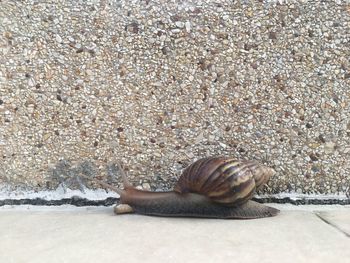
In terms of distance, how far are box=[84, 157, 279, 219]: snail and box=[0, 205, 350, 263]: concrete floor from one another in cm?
5

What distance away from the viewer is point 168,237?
146cm

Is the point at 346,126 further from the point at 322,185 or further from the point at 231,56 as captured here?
the point at 231,56

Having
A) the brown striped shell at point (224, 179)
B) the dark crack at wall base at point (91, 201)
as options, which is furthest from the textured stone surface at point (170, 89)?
the brown striped shell at point (224, 179)

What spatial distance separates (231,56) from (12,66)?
0.85 meters

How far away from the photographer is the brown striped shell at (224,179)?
1712mm

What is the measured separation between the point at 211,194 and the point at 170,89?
1.48 feet

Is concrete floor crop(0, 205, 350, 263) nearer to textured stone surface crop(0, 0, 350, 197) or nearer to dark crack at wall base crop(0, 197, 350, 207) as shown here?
dark crack at wall base crop(0, 197, 350, 207)

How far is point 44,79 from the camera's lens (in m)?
1.92

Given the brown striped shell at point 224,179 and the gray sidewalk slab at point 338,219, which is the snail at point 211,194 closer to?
the brown striped shell at point 224,179

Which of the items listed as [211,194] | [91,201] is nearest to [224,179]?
[211,194]

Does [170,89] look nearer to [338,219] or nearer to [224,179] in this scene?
[224,179]

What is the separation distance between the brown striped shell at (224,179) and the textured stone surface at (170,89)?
14 cm

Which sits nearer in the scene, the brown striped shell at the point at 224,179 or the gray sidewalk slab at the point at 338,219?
the gray sidewalk slab at the point at 338,219

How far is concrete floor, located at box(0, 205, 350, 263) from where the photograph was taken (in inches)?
50.7
